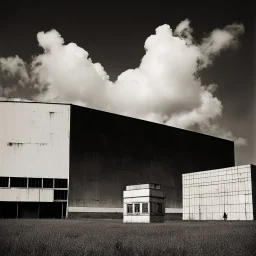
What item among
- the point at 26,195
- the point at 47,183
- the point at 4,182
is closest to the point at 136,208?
the point at 47,183

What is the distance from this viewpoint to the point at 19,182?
5347 centimetres

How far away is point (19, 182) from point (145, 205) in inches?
753

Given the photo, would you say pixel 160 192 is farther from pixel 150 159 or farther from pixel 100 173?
pixel 150 159

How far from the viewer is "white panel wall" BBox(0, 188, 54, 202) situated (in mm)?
52666

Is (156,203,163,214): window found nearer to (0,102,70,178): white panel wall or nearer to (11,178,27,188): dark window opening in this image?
(0,102,70,178): white panel wall

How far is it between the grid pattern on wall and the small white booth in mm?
17261

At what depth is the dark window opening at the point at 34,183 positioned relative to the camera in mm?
53888

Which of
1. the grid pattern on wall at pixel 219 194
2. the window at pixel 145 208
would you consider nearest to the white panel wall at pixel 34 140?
the window at pixel 145 208

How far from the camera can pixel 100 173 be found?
59.5 m

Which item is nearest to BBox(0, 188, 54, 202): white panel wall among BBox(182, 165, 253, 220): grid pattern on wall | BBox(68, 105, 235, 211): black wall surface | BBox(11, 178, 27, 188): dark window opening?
BBox(11, 178, 27, 188): dark window opening

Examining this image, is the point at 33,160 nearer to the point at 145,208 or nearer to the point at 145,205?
the point at 145,205

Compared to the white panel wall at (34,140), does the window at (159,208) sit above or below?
below

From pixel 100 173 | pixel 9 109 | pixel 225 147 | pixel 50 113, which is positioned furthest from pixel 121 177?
pixel 225 147

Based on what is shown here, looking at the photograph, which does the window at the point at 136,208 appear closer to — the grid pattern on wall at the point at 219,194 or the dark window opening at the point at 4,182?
the dark window opening at the point at 4,182
